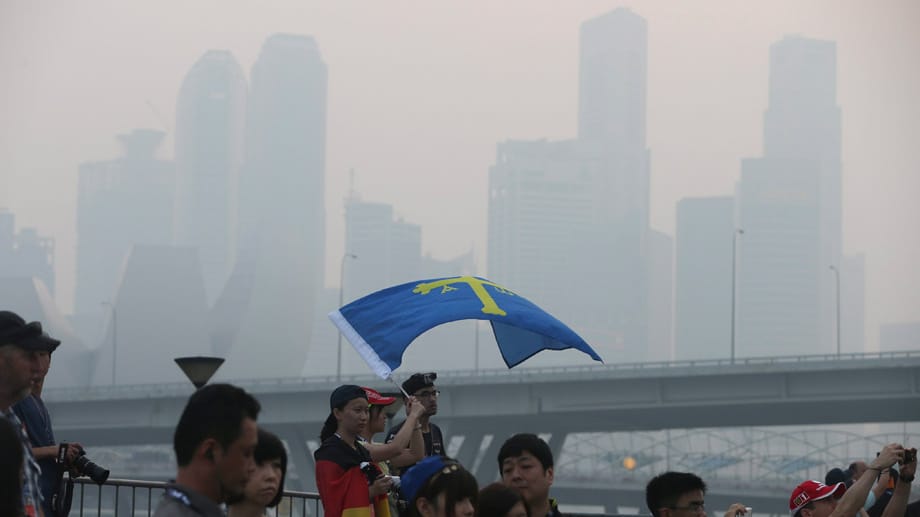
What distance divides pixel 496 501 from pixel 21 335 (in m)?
2.14

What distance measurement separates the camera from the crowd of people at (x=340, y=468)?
4.51 meters

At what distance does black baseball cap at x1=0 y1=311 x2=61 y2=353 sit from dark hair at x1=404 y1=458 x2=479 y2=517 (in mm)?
1716

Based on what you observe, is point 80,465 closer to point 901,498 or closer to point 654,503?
point 654,503

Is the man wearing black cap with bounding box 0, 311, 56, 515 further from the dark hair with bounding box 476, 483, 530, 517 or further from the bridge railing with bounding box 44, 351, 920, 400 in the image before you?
the bridge railing with bounding box 44, 351, 920, 400

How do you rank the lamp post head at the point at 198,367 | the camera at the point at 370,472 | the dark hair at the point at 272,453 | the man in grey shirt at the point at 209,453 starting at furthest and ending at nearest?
the lamp post head at the point at 198,367 < the camera at the point at 370,472 < the dark hair at the point at 272,453 < the man in grey shirt at the point at 209,453

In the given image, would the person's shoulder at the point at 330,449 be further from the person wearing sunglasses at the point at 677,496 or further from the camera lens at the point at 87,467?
the person wearing sunglasses at the point at 677,496

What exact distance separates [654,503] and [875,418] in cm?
6236

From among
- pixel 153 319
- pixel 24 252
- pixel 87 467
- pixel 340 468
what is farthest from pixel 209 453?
pixel 24 252

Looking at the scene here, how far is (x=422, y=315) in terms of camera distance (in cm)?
929

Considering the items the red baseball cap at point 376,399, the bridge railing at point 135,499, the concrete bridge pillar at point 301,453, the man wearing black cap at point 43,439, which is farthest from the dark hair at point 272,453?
the concrete bridge pillar at point 301,453

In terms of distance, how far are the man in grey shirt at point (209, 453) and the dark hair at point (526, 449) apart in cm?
253

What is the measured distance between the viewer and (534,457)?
6934 mm

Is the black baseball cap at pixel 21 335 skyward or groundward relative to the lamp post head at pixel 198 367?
skyward

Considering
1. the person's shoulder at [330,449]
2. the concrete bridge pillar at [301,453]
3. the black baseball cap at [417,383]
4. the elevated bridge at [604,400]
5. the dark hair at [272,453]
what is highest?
the black baseball cap at [417,383]
